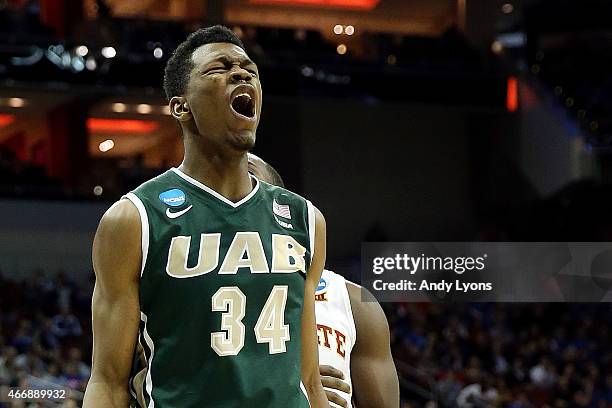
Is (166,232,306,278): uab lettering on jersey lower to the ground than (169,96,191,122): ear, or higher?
lower

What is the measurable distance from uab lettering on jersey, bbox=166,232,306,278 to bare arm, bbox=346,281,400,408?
1268 millimetres

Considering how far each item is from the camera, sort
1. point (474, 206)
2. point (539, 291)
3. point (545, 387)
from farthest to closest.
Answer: point (474, 206)
point (545, 387)
point (539, 291)

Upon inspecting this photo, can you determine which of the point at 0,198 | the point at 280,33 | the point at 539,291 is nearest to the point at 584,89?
the point at 280,33

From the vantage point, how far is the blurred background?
10523mm

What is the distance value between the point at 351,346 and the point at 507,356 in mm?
8734

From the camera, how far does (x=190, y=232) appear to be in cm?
254

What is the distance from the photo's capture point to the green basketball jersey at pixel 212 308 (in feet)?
8.18

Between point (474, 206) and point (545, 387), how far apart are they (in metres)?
5.48

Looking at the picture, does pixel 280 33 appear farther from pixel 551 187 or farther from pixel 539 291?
pixel 539 291

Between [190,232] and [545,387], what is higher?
[190,232]

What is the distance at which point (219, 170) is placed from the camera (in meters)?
2.64

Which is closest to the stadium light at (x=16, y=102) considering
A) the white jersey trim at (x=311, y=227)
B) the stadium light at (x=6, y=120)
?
the stadium light at (x=6, y=120)

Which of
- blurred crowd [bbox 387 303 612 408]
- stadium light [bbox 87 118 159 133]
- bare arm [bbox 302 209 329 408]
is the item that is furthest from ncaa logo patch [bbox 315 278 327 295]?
stadium light [bbox 87 118 159 133]

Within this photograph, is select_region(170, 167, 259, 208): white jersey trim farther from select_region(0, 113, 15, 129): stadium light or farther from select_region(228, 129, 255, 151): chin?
select_region(0, 113, 15, 129): stadium light
